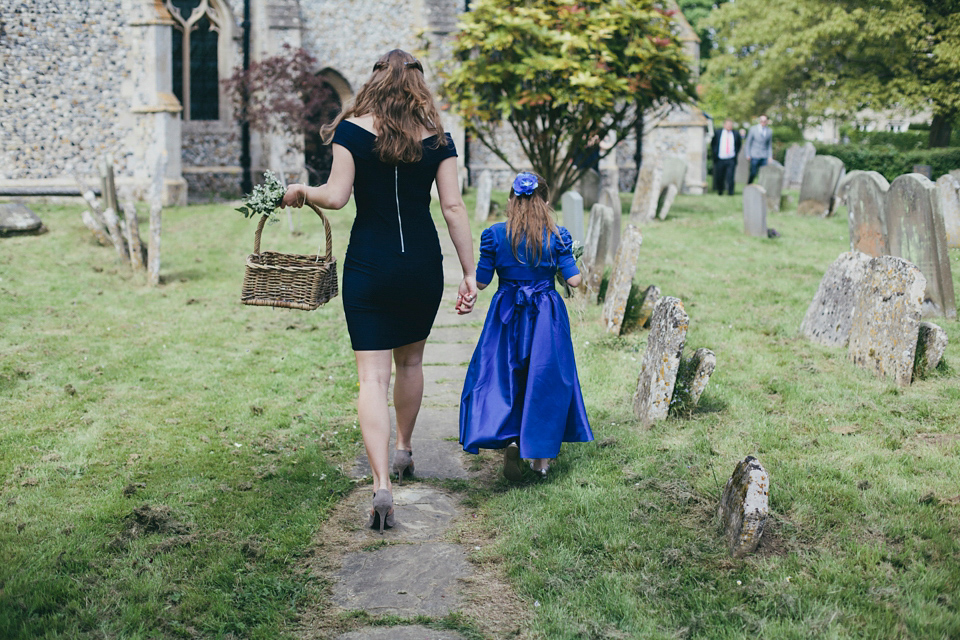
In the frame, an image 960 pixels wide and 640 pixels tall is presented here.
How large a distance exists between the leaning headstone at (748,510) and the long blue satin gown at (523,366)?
3.52 feet

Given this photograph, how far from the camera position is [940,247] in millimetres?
7004

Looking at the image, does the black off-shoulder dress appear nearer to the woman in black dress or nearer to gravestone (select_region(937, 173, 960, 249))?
the woman in black dress

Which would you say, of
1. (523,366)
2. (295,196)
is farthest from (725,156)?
(295,196)

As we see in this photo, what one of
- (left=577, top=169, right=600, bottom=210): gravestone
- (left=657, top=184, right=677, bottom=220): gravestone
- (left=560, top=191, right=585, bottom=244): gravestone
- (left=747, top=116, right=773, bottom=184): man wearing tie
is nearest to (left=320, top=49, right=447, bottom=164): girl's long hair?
(left=560, top=191, right=585, bottom=244): gravestone

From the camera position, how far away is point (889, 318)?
18.0 ft

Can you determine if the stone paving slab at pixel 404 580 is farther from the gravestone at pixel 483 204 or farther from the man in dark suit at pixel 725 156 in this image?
the man in dark suit at pixel 725 156

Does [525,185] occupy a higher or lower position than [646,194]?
higher

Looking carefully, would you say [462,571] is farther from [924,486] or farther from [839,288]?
[839,288]

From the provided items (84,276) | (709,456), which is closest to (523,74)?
(84,276)

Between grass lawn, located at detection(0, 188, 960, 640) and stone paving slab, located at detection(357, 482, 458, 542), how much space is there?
0.57 feet

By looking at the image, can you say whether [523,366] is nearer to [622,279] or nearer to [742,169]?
[622,279]

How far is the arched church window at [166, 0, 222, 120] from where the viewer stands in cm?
1895

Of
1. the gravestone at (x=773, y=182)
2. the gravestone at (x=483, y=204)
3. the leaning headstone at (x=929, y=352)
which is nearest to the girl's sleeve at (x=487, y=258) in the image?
the leaning headstone at (x=929, y=352)

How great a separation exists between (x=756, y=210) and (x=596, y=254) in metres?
5.27
